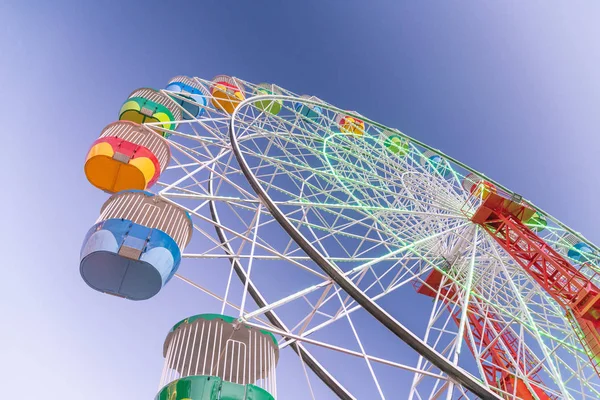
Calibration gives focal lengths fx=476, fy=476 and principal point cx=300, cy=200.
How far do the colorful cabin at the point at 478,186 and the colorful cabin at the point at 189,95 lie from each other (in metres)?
8.02

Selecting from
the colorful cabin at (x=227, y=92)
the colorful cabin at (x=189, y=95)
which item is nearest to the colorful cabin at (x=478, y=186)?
the colorful cabin at (x=227, y=92)

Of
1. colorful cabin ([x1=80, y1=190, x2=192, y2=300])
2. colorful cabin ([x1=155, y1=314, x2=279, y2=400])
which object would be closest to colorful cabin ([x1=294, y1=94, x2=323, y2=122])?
colorful cabin ([x1=80, y1=190, x2=192, y2=300])

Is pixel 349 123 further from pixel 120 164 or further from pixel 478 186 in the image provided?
pixel 120 164

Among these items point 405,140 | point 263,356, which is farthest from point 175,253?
point 405,140

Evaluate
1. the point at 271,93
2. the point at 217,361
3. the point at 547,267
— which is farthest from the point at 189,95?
Answer: the point at 547,267

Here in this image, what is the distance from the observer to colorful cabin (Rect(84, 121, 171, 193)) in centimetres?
865

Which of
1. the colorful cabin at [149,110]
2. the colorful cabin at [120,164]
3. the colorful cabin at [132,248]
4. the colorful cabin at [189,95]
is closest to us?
the colorful cabin at [132,248]

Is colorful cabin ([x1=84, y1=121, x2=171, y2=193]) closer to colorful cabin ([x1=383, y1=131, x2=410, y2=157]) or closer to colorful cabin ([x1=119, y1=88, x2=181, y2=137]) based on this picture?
colorful cabin ([x1=119, y1=88, x2=181, y2=137])

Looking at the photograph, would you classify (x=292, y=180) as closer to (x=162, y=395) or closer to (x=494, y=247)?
(x=494, y=247)

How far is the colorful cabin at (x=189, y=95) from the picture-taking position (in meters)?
12.8

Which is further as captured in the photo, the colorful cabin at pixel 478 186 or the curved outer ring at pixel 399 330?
the colorful cabin at pixel 478 186

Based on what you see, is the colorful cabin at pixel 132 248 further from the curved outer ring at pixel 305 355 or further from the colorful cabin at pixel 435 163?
the colorful cabin at pixel 435 163

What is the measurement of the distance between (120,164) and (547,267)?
9396mm

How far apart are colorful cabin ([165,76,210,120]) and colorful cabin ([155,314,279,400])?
7.73 m
